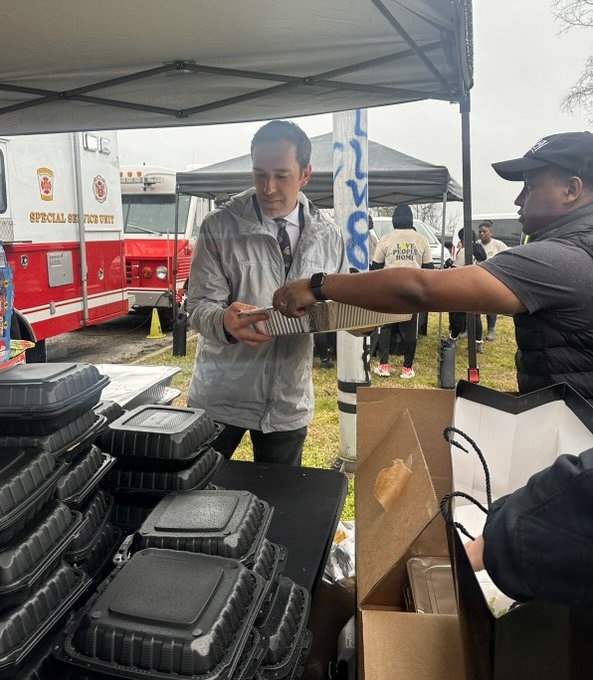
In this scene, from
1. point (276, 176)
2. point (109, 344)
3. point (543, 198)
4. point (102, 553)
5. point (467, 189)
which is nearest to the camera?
point (102, 553)

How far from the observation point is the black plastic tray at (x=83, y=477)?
1.11 meters

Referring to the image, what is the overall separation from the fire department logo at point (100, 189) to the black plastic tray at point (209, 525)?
5913mm

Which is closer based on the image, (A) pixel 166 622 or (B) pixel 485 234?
(A) pixel 166 622

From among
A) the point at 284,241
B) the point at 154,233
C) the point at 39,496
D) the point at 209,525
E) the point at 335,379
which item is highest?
the point at 154,233

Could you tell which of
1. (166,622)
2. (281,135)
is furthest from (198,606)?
(281,135)

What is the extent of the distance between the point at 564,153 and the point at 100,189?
597cm

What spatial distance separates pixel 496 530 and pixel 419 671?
0.36 m

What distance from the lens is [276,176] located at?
2.02 meters

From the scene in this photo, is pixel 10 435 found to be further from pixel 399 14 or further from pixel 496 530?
pixel 399 14

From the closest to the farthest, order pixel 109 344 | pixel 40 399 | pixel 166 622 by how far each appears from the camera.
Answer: pixel 166 622 → pixel 40 399 → pixel 109 344

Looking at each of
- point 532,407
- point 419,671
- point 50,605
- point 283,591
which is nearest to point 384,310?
point 532,407

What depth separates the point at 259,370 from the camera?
2.07m

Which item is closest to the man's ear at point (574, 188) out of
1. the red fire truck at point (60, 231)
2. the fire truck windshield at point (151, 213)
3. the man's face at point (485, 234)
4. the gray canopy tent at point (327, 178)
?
A: the red fire truck at point (60, 231)

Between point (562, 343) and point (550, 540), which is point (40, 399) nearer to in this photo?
point (550, 540)
